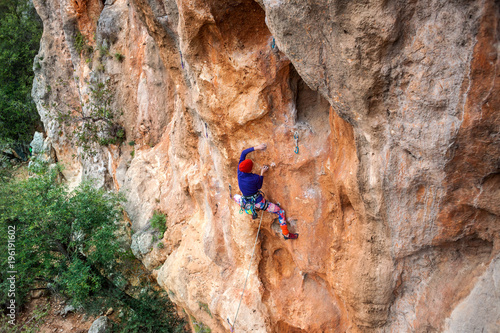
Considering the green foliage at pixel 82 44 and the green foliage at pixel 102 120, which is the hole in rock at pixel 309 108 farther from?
the green foliage at pixel 82 44

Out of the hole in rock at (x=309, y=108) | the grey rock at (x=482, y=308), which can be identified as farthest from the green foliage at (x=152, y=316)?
the grey rock at (x=482, y=308)

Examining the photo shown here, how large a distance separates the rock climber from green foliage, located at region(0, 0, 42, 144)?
16.5 meters

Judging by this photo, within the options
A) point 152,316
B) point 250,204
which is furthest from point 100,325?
point 250,204

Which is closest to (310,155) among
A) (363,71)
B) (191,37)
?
(363,71)

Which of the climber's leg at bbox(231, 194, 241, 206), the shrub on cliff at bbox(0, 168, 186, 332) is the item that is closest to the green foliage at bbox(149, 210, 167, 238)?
the shrub on cliff at bbox(0, 168, 186, 332)

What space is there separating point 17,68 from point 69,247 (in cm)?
1425

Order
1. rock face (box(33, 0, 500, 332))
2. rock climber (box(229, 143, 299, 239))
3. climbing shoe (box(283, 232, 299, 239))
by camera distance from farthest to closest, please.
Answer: climbing shoe (box(283, 232, 299, 239)), rock climber (box(229, 143, 299, 239)), rock face (box(33, 0, 500, 332))

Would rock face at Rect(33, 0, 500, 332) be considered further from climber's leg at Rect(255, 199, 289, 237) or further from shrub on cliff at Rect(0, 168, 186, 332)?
shrub on cliff at Rect(0, 168, 186, 332)

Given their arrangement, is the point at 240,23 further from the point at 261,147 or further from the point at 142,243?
the point at 142,243

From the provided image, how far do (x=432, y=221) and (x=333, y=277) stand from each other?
5.94 feet

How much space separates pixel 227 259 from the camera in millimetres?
6844

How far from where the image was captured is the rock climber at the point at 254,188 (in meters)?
5.15

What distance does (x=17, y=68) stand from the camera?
18031mm

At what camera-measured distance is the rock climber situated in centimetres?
515
